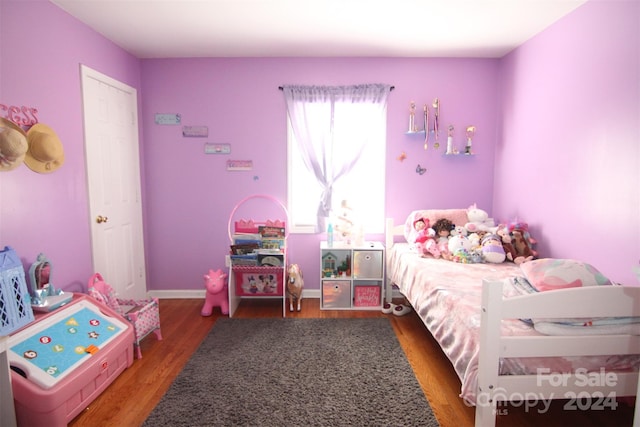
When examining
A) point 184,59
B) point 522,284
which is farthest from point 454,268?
point 184,59

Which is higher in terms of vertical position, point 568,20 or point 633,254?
point 568,20

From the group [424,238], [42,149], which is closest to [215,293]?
[42,149]

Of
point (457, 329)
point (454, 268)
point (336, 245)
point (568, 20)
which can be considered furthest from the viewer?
point (336, 245)

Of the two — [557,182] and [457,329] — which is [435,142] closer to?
[557,182]

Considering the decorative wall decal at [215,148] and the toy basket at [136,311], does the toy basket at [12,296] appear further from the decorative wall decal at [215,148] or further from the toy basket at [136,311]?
the decorative wall decal at [215,148]

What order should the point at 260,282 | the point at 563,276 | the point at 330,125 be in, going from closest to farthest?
the point at 563,276 → the point at 260,282 → the point at 330,125

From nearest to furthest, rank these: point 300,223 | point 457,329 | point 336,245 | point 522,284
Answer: point 457,329 < point 522,284 < point 336,245 < point 300,223

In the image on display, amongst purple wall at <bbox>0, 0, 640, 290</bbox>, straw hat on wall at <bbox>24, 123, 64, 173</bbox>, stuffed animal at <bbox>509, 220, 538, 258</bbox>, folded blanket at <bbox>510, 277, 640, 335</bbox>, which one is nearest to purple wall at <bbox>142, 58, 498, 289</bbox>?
purple wall at <bbox>0, 0, 640, 290</bbox>

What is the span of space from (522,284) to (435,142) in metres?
1.96

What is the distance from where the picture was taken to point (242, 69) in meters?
3.60

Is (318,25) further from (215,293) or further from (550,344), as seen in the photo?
(550,344)

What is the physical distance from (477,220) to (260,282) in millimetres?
2209

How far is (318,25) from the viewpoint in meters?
2.82

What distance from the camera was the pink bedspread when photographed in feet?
5.45
